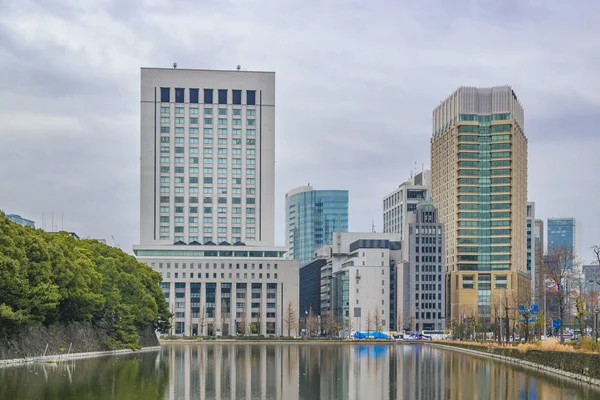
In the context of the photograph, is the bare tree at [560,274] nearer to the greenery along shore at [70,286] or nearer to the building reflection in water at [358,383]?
the building reflection in water at [358,383]

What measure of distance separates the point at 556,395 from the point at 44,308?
4455 centimetres

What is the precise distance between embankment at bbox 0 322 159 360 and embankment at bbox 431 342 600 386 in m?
44.5

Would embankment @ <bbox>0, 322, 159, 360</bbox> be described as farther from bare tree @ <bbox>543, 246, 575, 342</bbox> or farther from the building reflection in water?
bare tree @ <bbox>543, 246, 575, 342</bbox>

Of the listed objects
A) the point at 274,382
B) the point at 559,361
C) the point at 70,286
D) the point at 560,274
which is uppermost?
the point at 560,274

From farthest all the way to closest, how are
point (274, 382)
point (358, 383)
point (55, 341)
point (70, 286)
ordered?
point (55, 341) → point (70, 286) → point (358, 383) → point (274, 382)

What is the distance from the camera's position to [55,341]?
85062mm

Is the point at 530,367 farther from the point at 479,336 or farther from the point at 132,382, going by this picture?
the point at 479,336

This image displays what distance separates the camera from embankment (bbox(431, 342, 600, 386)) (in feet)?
198

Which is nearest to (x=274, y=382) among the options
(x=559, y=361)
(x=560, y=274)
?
(x=559, y=361)

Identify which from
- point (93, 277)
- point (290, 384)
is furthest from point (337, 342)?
point (290, 384)

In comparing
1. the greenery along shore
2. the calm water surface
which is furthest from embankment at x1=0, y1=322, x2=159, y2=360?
the calm water surface

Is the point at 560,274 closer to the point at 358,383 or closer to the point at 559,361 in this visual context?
the point at 559,361

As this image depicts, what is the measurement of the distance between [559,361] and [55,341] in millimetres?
46555

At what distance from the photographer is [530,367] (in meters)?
82.0
